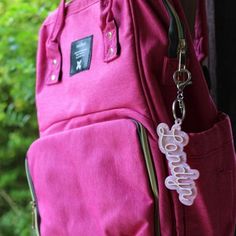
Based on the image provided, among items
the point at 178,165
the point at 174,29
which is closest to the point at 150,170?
the point at 178,165

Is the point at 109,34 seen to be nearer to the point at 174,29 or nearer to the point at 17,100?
the point at 174,29

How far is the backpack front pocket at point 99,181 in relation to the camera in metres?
0.73

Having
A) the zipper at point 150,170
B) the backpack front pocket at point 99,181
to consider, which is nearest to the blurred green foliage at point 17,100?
the backpack front pocket at point 99,181

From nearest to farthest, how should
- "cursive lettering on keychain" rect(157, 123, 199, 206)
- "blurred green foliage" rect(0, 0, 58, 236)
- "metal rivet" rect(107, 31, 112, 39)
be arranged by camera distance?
"cursive lettering on keychain" rect(157, 123, 199, 206) → "metal rivet" rect(107, 31, 112, 39) → "blurred green foliage" rect(0, 0, 58, 236)

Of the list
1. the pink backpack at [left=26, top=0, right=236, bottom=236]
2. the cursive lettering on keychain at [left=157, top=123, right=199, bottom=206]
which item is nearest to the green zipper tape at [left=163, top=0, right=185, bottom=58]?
the pink backpack at [left=26, top=0, right=236, bottom=236]

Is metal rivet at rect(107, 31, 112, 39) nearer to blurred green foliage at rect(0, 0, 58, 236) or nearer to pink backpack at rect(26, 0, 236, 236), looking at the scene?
pink backpack at rect(26, 0, 236, 236)

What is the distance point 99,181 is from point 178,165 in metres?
0.14

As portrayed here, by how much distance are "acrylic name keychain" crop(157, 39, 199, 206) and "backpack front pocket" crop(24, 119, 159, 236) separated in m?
0.03

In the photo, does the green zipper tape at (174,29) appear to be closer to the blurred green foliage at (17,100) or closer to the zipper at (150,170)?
the zipper at (150,170)

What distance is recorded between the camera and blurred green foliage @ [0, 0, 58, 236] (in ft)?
5.03

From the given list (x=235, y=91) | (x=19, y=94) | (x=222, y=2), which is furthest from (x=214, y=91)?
(x=19, y=94)

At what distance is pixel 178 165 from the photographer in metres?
0.69

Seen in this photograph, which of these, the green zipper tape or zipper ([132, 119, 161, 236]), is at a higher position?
the green zipper tape

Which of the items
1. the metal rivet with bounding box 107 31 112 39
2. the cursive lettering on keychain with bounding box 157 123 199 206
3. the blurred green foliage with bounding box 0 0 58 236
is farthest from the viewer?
the blurred green foliage with bounding box 0 0 58 236
